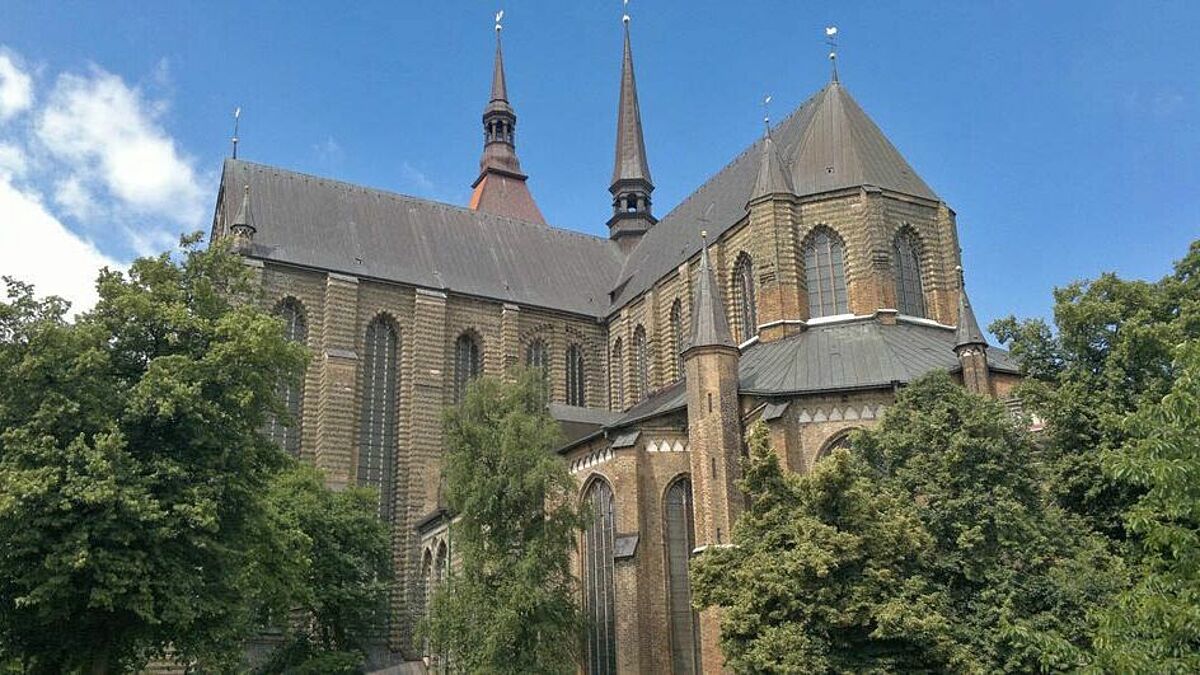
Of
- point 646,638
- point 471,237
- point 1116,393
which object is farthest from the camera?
point 471,237

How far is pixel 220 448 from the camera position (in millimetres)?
20531

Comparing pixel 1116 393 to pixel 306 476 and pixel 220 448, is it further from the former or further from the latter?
pixel 306 476

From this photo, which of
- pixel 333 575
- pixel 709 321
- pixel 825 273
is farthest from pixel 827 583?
pixel 333 575

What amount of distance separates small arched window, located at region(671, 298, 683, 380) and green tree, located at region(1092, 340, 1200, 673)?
2693 centimetres

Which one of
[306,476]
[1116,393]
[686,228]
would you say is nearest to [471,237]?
[686,228]

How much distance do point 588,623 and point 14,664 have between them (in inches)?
595

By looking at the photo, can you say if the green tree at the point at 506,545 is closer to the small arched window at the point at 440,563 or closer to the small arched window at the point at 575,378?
the small arched window at the point at 440,563

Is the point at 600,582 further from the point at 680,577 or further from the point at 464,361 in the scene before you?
the point at 464,361

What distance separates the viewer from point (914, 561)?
2012 cm

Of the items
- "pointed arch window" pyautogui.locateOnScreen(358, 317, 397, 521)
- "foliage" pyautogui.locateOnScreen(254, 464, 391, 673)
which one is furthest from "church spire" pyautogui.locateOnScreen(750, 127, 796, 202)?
"foliage" pyautogui.locateOnScreen(254, 464, 391, 673)

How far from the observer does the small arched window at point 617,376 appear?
44.6 metres

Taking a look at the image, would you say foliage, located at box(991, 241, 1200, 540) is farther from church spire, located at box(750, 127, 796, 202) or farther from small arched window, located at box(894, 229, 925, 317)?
church spire, located at box(750, 127, 796, 202)

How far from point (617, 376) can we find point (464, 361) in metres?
6.56

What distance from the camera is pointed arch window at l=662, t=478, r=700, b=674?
28547 millimetres
